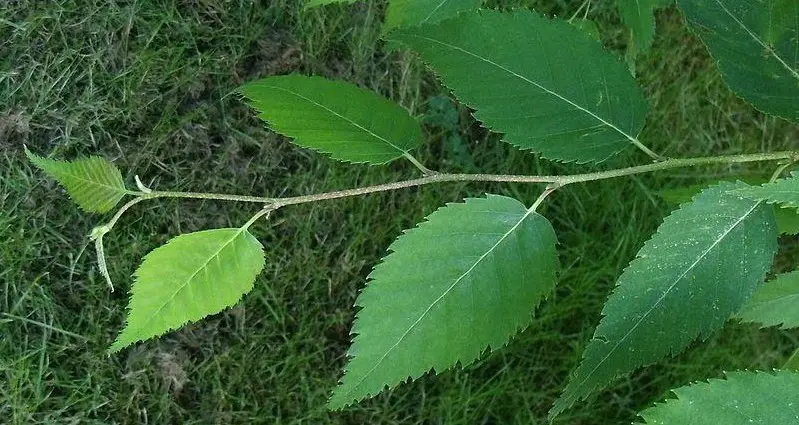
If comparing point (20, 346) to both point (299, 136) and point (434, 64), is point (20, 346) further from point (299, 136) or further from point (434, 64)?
point (434, 64)

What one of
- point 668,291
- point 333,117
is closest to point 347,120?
point 333,117

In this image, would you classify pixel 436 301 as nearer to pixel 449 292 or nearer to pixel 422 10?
pixel 449 292

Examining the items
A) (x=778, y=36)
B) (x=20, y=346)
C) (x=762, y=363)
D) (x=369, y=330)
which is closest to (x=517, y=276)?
(x=369, y=330)

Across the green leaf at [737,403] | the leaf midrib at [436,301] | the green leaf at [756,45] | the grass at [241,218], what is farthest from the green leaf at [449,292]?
the grass at [241,218]

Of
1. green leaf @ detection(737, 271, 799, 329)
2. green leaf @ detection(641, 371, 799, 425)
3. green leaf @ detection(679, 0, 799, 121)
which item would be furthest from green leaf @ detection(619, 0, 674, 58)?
green leaf @ detection(641, 371, 799, 425)

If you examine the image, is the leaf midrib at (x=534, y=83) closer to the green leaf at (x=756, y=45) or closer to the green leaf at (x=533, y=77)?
the green leaf at (x=533, y=77)
